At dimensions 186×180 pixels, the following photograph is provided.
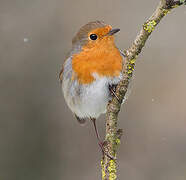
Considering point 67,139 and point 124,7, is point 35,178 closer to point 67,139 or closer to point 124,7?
point 67,139

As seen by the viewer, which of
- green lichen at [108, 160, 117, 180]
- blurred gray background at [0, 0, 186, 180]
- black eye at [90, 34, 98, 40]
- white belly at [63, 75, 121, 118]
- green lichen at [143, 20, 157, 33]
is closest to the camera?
green lichen at [143, 20, 157, 33]

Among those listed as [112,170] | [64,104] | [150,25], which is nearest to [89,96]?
[112,170]

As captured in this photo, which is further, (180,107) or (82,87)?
(180,107)

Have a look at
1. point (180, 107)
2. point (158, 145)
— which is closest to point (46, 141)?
point (158, 145)

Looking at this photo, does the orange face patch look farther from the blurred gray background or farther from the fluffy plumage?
the blurred gray background

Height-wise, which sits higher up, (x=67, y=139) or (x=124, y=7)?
(x=124, y=7)

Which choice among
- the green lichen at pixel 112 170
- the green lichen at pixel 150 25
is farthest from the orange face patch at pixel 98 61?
the green lichen at pixel 150 25

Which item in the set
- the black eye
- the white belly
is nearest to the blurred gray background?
the white belly
